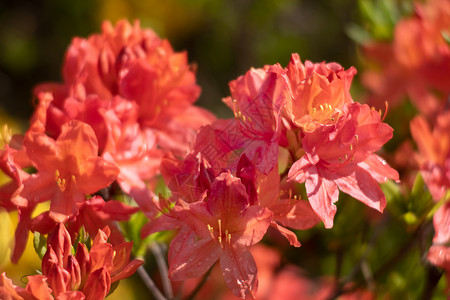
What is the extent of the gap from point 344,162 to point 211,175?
0.70 feet

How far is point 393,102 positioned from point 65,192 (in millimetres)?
1065

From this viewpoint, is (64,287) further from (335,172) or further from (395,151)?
(395,151)

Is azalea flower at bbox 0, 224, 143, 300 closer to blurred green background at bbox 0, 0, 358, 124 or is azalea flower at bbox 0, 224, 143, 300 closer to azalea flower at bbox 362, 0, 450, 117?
azalea flower at bbox 362, 0, 450, 117

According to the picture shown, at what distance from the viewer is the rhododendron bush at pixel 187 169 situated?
0.92 m

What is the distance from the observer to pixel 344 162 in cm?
96

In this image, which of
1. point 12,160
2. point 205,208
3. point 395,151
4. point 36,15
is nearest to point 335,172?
point 205,208

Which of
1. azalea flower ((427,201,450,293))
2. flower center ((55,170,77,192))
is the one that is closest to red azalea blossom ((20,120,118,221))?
flower center ((55,170,77,192))

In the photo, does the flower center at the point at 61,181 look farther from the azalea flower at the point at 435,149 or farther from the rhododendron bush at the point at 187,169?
the azalea flower at the point at 435,149

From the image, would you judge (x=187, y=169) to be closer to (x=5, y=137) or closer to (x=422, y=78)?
(x=5, y=137)

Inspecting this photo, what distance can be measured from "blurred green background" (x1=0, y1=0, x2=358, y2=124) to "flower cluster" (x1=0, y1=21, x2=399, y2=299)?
173 centimetres

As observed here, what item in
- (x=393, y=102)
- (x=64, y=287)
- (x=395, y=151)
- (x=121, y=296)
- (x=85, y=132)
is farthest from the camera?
(x=121, y=296)

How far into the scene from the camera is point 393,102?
1.75 m

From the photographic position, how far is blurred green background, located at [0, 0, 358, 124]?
2816 mm

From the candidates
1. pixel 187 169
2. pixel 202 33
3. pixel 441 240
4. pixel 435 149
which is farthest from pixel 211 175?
pixel 202 33
